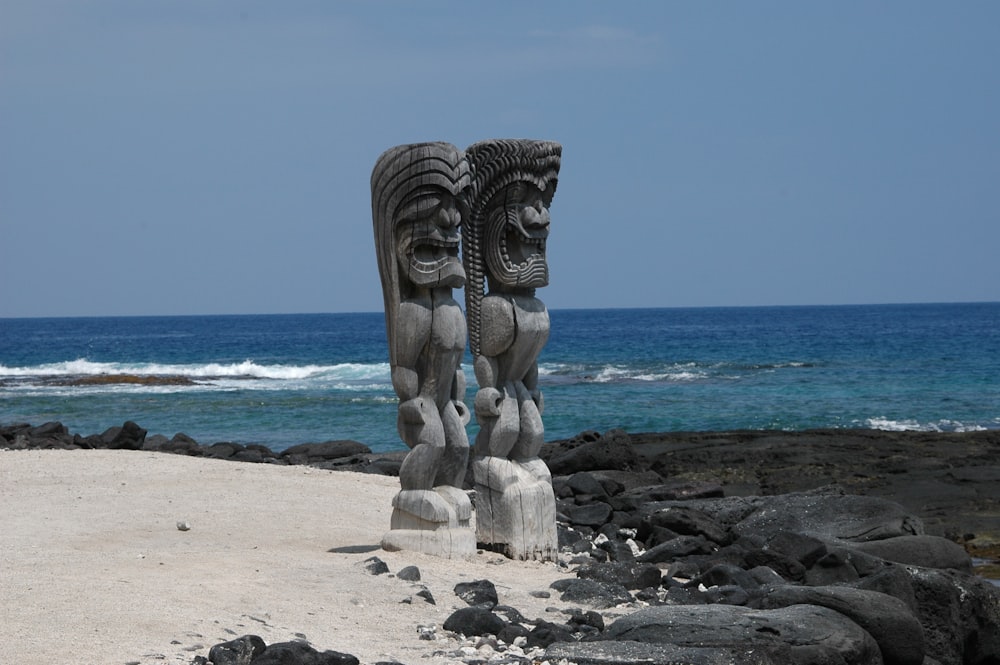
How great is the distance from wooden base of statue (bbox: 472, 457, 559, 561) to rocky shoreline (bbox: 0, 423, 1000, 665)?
1.26ft

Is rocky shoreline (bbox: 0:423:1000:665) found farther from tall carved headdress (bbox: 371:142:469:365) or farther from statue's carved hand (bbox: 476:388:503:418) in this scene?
tall carved headdress (bbox: 371:142:469:365)

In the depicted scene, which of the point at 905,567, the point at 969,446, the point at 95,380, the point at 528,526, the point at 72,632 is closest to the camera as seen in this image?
the point at 72,632

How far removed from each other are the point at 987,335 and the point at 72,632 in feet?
244

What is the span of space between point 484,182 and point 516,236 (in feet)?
1.58

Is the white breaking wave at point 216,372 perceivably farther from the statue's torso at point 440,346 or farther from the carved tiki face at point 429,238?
the carved tiki face at point 429,238

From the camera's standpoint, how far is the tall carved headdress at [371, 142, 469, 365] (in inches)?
374

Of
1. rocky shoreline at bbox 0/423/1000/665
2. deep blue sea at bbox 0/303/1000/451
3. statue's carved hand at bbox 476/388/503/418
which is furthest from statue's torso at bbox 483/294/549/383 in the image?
deep blue sea at bbox 0/303/1000/451

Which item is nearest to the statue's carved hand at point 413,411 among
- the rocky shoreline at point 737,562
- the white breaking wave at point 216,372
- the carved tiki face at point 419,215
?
the carved tiki face at point 419,215

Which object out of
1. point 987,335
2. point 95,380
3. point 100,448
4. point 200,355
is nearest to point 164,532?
point 100,448

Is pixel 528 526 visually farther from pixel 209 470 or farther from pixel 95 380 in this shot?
pixel 95 380

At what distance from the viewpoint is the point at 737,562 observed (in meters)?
10.2

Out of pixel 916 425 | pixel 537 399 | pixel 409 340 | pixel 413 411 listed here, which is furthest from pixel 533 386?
pixel 916 425

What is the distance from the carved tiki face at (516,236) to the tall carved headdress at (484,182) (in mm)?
46

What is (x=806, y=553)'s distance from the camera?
10.1 metres
